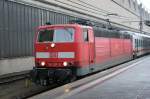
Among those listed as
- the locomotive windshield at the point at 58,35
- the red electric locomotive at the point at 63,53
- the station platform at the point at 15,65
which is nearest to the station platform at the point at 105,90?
the red electric locomotive at the point at 63,53

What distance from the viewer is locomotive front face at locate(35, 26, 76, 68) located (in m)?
15.6

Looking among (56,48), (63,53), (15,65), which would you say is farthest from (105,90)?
(15,65)

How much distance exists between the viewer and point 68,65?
1545 centimetres

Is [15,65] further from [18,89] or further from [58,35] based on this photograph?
[58,35]

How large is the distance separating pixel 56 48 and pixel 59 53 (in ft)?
0.79

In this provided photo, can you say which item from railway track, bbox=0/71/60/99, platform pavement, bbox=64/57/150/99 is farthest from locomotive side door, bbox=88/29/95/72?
platform pavement, bbox=64/57/150/99

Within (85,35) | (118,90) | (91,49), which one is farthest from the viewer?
(91,49)

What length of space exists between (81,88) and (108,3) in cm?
4112

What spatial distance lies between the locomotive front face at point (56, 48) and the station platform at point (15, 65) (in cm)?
630

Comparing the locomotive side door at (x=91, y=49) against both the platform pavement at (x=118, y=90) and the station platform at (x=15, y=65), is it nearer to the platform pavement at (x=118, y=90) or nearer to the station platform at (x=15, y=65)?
the platform pavement at (x=118, y=90)

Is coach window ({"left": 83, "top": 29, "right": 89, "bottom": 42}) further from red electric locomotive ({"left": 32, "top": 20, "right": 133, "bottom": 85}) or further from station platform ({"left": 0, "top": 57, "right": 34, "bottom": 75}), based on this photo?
station platform ({"left": 0, "top": 57, "right": 34, "bottom": 75})

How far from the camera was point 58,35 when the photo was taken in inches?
632

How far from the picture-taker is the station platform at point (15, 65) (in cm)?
2209

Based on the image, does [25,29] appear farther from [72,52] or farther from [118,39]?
[72,52]
